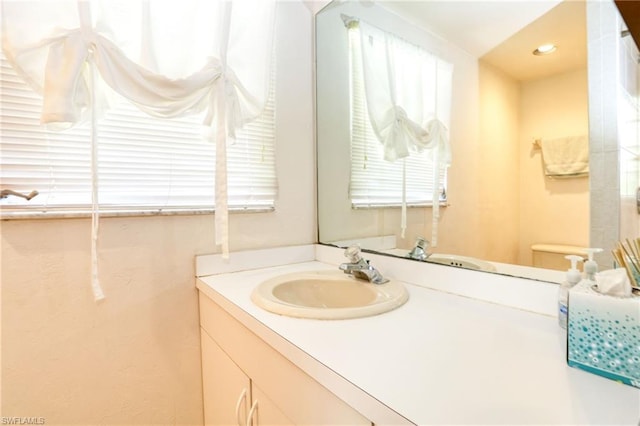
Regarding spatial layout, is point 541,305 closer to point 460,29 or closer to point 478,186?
point 478,186

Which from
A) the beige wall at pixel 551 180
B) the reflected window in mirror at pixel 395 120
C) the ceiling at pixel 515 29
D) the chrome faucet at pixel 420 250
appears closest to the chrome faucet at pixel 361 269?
the chrome faucet at pixel 420 250

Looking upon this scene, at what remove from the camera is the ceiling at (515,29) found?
77 cm

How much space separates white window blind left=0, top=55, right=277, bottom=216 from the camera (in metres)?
0.91

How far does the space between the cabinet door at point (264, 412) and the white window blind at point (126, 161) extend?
27.9 inches

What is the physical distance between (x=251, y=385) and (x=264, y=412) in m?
0.09

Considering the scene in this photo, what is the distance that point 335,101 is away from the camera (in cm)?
153

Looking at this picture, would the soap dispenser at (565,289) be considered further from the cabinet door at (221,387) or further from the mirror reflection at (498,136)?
the cabinet door at (221,387)

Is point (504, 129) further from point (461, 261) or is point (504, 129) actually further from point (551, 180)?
point (461, 261)

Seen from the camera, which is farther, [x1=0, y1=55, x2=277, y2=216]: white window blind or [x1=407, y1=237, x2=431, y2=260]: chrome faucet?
[x1=407, y1=237, x2=431, y2=260]: chrome faucet

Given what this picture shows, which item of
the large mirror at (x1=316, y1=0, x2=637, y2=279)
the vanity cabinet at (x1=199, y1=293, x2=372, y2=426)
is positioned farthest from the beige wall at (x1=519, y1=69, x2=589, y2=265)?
the vanity cabinet at (x1=199, y1=293, x2=372, y2=426)

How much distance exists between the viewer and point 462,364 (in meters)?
0.54

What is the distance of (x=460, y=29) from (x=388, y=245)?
80cm

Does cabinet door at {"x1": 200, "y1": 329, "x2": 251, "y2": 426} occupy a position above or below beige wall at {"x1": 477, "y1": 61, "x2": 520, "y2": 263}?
below

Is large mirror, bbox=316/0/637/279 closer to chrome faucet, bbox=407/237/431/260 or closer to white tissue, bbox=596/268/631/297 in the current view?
chrome faucet, bbox=407/237/431/260
